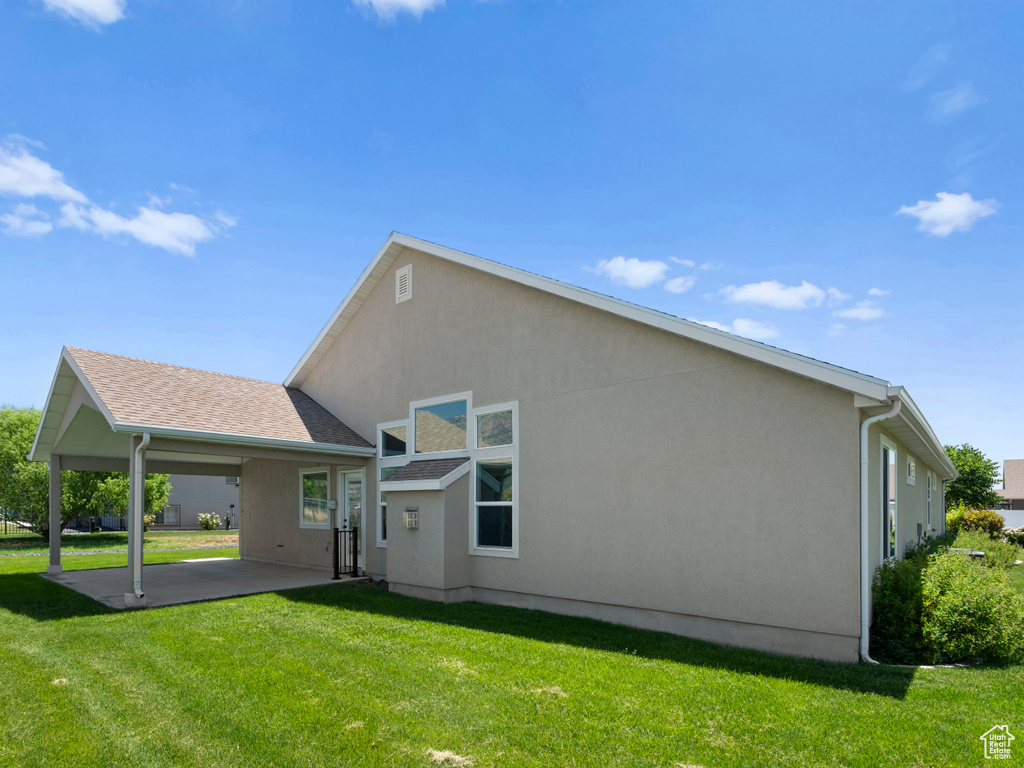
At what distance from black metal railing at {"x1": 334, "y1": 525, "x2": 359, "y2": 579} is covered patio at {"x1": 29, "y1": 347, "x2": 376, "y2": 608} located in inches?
19.9

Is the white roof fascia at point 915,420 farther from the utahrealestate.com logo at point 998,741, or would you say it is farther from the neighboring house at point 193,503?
the neighboring house at point 193,503

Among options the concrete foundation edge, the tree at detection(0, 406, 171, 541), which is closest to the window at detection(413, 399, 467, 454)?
the concrete foundation edge

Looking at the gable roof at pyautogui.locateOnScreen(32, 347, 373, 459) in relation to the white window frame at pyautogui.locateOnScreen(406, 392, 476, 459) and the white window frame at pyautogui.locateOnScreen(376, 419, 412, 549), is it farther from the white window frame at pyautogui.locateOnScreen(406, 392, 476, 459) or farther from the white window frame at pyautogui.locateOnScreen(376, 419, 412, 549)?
the white window frame at pyautogui.locateOnScreen(406, 392, 476, 459)

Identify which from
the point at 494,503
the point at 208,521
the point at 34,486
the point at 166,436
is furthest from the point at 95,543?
the point at 494,503

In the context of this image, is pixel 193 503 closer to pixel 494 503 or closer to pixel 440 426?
pixel 440 426

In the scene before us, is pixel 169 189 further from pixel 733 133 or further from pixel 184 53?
pixel 733 133

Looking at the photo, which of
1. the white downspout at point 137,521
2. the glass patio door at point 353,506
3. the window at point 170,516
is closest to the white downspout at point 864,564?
the glass patio door at point 353,506

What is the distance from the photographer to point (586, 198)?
13156mm

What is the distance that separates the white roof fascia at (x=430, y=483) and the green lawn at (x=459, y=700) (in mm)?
2741

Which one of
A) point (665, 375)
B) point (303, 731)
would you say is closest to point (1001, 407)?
point (665, 375)

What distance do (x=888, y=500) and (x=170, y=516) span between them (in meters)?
39.0

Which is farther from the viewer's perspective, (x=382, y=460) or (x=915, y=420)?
(x=382, y=460)

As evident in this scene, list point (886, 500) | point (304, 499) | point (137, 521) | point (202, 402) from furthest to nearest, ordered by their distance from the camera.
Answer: point (304, 499) → point (202, 402) → point (137, 521) → point (886, 500)

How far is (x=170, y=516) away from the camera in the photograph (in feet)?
123
